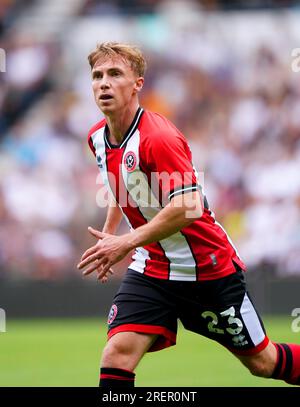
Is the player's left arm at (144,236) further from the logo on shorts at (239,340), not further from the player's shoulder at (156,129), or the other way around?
the logo on shorts at (239,340)

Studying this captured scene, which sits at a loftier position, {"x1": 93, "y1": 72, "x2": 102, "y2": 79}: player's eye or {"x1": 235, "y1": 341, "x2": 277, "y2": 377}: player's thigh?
{"x1": 93, "y1": 72, "x2": 102, "y2": 79}: player's eye

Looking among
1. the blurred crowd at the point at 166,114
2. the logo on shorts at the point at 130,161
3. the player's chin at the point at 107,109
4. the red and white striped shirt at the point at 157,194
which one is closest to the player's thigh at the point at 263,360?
the red and white striped shirt at the point at 157,194

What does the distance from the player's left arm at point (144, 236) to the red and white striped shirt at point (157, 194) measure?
0.29 feet

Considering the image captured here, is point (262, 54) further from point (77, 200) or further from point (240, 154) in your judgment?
point (77, 200)

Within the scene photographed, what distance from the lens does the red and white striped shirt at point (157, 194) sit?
228 inches

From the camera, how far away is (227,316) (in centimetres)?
616

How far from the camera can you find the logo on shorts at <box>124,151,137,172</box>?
5938mm

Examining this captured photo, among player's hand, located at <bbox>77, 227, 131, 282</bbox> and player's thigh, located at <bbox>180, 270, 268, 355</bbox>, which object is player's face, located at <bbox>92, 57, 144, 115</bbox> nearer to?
player's hand, located at <bbox>77, 227, 131, 282</bbox>

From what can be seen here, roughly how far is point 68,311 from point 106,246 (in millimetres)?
8068

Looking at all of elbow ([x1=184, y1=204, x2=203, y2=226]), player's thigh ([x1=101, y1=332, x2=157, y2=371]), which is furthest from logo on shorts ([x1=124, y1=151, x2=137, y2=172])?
player's thigh ([x1=101, y1=332, x2=157, y2=371])

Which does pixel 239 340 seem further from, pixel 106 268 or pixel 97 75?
pixel 97 75

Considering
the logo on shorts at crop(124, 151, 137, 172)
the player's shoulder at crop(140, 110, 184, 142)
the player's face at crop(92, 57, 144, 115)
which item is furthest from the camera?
the player's face at crop(92, 57, 144, 115)

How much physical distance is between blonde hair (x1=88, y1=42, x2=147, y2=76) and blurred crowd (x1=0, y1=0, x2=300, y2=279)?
7.59m

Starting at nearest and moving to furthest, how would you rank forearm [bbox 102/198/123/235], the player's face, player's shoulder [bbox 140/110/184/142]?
player's shoulder [bbox 140/110/184/142] < the player's face < forearm [bbox 102/198/123/235]
